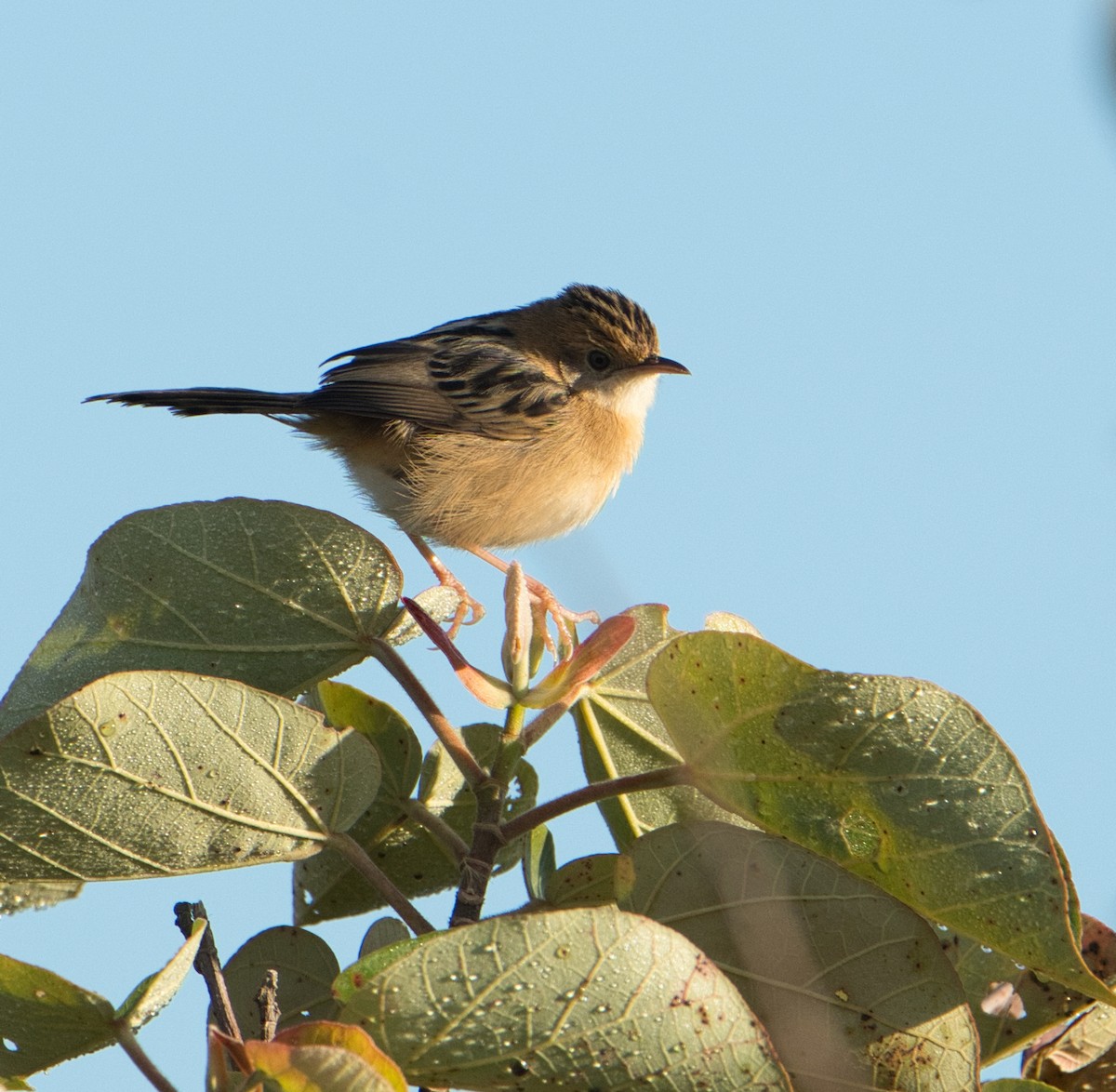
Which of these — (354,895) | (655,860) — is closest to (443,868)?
(354,895)

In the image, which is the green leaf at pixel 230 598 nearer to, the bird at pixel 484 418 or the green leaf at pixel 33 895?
the green leaf at pixel 33 895

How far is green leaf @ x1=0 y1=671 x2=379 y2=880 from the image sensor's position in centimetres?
222

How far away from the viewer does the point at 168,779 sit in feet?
7.55

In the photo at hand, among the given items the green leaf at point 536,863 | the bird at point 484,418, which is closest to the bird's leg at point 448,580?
the bird at point 484,418

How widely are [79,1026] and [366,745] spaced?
2.13ft

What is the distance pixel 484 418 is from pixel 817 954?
4.06m

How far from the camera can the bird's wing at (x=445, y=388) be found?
575cm

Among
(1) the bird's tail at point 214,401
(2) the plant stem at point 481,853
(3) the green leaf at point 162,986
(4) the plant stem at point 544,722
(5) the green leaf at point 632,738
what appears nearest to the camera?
(3) the green leaf at point 162,986

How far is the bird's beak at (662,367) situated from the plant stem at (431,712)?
3.98 metres

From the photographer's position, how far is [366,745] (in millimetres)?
2441

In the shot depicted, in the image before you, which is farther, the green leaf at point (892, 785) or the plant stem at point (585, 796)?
the plant stem at point (585, 796)

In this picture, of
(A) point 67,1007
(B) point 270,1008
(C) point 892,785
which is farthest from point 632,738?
(A) point 67,1007

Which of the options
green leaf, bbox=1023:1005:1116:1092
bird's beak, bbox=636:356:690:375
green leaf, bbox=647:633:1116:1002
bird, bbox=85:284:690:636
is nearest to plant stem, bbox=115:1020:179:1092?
green leaf, bbox=647:633:1116:1002

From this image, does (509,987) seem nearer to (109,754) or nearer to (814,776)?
(814,776)
